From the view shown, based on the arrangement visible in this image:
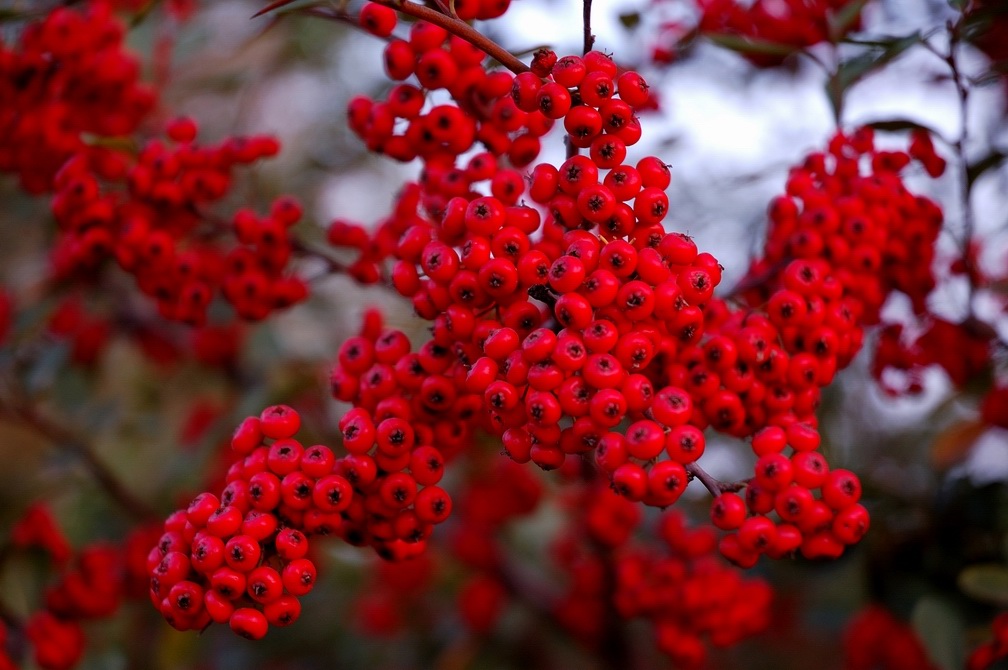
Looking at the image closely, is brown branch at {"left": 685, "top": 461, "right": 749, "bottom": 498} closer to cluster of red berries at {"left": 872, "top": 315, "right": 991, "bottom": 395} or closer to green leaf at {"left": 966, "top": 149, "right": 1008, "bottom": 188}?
cluster of red berries at {"left": 872, "top": 315, "right": 991, "bottom": 395}

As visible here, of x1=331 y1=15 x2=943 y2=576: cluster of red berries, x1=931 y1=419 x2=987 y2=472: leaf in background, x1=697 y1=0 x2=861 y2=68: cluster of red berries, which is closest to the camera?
x1=331 y1=15 x2=943 y2=576: cluster of red berries

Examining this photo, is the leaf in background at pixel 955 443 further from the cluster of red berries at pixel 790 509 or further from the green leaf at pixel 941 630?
the cluster of red berries at pixel 790 509

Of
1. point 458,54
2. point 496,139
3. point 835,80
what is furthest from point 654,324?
point 835,80

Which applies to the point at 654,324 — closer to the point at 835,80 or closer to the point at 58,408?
the point at 835,80

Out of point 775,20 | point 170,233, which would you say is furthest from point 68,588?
point 775,20

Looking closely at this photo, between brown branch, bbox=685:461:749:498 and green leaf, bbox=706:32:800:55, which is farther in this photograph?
green leaf, bbox=706:32:800:55

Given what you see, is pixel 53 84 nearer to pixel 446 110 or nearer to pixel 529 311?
pixel 446 110

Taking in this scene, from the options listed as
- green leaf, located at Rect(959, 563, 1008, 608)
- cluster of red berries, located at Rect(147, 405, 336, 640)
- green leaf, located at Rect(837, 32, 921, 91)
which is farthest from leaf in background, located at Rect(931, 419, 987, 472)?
cluster of red berries, located at Rect(147, 405, 336, 640)
